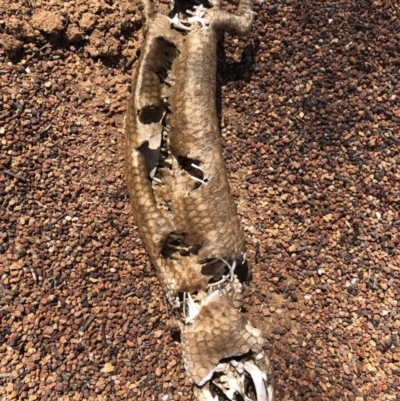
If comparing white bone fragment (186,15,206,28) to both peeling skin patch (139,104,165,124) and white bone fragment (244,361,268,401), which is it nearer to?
peeling skin patch (139,104,165,124)

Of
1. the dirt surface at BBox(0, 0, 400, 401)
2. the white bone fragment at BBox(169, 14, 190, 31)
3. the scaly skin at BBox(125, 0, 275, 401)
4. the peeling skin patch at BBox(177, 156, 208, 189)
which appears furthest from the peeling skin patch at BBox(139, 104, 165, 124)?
the white bone fragment at BBox(169, 14, 190, 31)

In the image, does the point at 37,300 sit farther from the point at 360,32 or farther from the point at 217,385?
the point at 360,32

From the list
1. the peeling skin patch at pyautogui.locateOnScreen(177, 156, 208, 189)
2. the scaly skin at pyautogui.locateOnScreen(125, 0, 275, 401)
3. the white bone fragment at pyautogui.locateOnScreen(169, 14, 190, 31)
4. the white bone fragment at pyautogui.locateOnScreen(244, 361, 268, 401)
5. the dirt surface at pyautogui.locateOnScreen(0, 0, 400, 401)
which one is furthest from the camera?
the white bone fragment at pyautogui.locateOnScreen(169, 14, 190, 31)

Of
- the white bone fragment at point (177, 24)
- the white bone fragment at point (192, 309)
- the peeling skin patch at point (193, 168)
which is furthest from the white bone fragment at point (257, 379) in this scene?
the white bone fragment at point (177, 24)

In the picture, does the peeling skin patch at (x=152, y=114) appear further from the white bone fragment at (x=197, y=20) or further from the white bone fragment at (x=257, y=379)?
the white bone fragment at (x=257, y=379)

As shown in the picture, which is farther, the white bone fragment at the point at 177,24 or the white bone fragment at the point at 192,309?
the white bone fragment at the point at 177,24

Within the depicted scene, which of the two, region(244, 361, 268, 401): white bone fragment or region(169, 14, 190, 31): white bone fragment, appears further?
region(169, 14, 190, 31): white bone fragment

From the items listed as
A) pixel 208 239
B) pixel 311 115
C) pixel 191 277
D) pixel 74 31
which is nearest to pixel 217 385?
pixel 191 277
